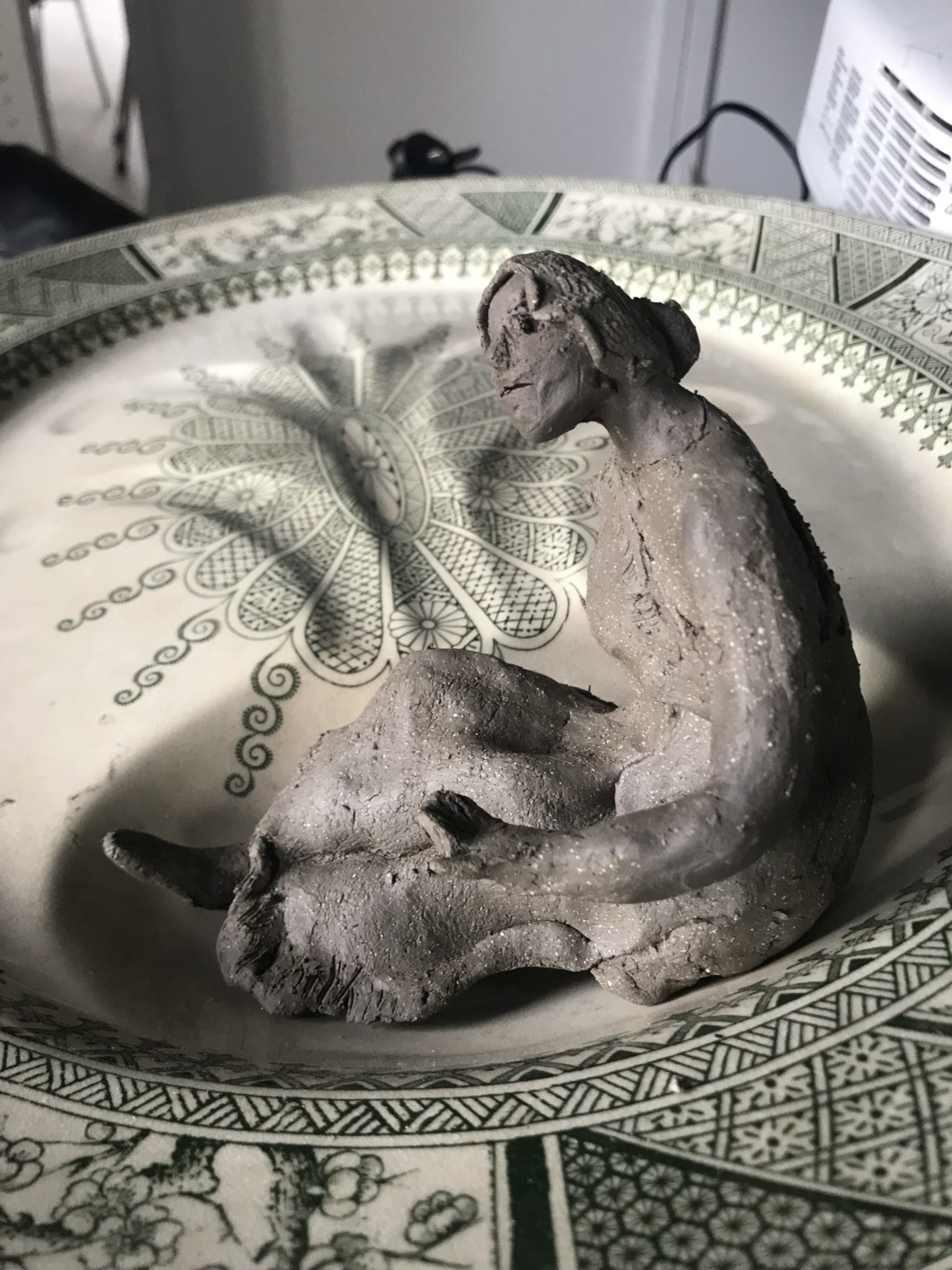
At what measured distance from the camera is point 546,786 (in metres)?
Result: 0.83

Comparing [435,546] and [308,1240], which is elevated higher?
[308,1240]

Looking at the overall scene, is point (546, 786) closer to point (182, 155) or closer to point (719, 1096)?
point (719, 1096)

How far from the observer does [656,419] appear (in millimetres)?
697

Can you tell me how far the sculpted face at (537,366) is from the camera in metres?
0.67

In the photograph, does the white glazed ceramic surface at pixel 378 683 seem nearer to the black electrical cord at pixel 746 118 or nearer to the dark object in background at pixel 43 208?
the dark object in background at pixel 43 208

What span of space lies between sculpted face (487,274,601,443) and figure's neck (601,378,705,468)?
0.02m

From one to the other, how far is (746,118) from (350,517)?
5.37 feet

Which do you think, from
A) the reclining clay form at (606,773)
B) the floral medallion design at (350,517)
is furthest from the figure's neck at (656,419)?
the floral medallion design at (350,517)

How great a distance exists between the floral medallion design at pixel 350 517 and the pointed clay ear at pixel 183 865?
220mm

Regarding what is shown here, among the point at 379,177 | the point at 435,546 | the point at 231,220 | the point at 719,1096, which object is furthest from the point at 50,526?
the point at 379,177

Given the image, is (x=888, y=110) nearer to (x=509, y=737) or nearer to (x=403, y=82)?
(x=509, y=737)

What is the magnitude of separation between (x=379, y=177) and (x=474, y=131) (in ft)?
0.87

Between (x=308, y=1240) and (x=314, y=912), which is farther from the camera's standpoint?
(x=314, y=912)

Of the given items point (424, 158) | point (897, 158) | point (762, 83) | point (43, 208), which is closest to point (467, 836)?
point (897, 158)
